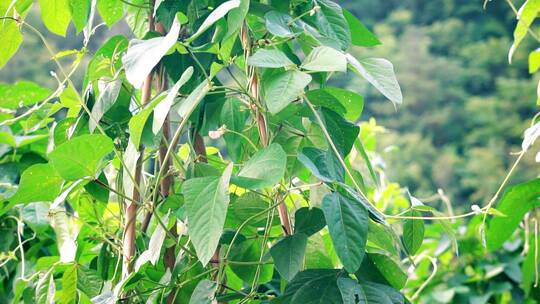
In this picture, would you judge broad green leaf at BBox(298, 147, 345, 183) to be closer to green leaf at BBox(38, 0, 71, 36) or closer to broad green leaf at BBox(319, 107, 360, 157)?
broad green leaf at BBox(319, 107, 360, 157)

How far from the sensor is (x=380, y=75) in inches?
20.5

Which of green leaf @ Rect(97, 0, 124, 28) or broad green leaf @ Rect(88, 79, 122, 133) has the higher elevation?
green leaf @ Rect(97, 0, 124, 28)

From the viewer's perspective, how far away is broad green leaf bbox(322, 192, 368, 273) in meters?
0.49

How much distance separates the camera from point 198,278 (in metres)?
0.60

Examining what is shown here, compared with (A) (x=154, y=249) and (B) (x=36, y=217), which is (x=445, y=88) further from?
(A) (x=154, y=249)

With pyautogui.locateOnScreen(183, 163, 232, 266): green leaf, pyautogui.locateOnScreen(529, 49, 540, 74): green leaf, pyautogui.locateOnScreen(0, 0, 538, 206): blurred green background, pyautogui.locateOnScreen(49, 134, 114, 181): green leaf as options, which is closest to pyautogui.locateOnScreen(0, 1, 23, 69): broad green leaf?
pyautogui.locateOnScreen(49, 134, 114, 181): green leaf

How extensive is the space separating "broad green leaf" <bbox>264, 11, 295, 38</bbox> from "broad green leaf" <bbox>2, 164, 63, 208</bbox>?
0.74 ft

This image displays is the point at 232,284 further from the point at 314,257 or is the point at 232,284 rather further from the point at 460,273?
the point at 460,273

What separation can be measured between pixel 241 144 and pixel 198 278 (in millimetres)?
119

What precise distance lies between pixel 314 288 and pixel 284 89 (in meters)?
0.15

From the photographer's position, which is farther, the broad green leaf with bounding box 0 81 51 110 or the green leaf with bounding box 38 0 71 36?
the broad green leaf with bounding box 0 81 51 110

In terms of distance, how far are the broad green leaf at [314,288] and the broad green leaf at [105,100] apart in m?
0.20

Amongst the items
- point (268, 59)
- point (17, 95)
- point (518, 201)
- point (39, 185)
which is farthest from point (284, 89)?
point (17, 95)

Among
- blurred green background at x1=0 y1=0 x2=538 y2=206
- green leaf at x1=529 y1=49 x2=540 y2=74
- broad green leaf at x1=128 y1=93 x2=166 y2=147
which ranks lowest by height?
blurred green background at x1=0 y1=0 x2=538 y2=206
